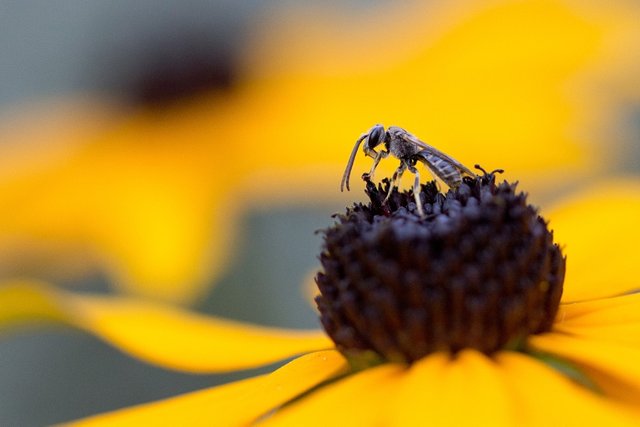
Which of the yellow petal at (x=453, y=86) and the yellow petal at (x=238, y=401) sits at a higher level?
the yellow petal at (x=453, y=86)

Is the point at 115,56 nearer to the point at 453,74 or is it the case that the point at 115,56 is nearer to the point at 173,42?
the point at 173,42

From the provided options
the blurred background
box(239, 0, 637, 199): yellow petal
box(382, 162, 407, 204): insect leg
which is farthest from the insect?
box(239, 0, 637, 199): yellow petal

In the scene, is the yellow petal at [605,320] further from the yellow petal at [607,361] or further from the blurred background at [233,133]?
the blurred background at [233,133]

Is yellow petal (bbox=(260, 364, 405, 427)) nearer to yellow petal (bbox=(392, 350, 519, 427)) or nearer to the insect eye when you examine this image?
yellow petal (bbox=(392, 350, 519, 427))

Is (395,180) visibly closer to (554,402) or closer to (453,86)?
(554,402)

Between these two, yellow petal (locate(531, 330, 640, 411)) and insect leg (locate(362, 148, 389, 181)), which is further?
insect leg (locate(362, 148, 389, 181))

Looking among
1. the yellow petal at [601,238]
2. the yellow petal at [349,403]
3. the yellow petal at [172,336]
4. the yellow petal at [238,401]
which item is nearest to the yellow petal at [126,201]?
the yellow petal at [172,336]

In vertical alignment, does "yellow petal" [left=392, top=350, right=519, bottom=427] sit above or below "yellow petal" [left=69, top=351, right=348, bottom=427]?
below
